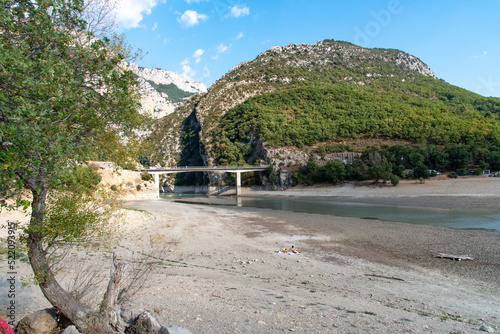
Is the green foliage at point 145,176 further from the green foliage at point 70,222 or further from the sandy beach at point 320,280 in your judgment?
the green foliage at point 70,222

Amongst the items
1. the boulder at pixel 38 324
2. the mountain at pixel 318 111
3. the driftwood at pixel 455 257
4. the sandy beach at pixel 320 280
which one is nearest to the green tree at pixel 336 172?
the mountain at pixel 318 111

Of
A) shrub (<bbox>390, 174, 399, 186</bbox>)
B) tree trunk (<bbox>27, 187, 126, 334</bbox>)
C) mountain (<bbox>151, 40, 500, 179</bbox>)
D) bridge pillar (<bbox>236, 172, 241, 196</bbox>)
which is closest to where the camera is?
tree trunk (<bbox>27, 187, 126, 334</bbox>)

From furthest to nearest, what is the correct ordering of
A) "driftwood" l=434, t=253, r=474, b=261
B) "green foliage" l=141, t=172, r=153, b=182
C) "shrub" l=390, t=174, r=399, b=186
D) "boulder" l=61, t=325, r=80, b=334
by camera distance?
1. "green foliage" l=141, t=172, r=153, b=182
2. "shrub" l=390, t=174, r=399, b=186
3. "driftwood" l=434, t=253, r=474, b=261
4. "boulder" l=61, t=325, r=80, b=334

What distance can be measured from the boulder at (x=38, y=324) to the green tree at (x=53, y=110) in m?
0.39

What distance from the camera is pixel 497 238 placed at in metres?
17.1

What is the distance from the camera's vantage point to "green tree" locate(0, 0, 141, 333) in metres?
3.69

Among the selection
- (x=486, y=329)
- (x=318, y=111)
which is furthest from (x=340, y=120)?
(x=486, y=329)

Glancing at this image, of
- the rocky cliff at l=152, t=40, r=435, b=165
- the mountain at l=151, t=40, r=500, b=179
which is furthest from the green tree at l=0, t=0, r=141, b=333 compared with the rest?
the rocky cliff at l=152, t=40, r=435, b=165

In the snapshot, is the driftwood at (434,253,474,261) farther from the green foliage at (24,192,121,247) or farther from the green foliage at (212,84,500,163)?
the green foliage at (212,84,500,163)

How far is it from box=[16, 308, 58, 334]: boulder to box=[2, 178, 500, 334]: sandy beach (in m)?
1.23

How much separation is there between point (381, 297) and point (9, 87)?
32.2ft

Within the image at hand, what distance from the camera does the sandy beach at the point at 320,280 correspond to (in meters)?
6.07

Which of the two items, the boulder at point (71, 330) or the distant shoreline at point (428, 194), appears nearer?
the boulder at point (71, 330)

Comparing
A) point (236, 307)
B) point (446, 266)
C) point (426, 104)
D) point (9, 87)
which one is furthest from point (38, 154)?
point (426, 104)
